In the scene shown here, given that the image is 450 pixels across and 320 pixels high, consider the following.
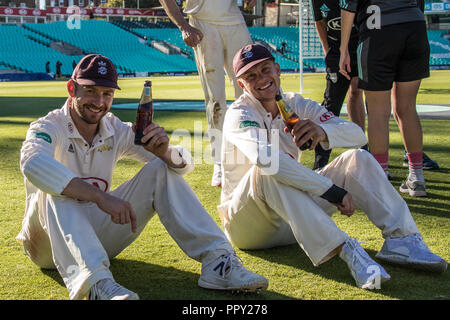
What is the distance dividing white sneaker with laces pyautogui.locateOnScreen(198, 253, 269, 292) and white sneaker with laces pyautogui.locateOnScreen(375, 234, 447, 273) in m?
0.75

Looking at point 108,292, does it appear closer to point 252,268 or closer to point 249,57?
point 252,268

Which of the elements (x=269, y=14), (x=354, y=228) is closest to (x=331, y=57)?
(x=354, y=228)

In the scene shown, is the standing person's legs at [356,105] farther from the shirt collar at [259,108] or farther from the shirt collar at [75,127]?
the shirt collar at [75,127]

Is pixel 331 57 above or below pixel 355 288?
above

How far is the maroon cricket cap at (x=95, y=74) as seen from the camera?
2852mm

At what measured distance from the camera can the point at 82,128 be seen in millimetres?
3004

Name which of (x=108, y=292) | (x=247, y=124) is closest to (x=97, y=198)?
(x=108, y=292)

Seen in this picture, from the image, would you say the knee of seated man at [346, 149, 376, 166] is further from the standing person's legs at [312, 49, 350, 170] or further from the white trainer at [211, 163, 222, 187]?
the standing person's legs at [312, 49, 350, 170]

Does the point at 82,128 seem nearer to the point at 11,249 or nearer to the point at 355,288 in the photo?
the point at 11,249

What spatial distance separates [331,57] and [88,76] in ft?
10.5

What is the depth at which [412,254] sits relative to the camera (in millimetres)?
2893

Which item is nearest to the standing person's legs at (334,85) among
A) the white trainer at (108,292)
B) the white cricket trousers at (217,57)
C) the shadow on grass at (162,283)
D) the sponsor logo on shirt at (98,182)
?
the white cricket trousers at (217,57)

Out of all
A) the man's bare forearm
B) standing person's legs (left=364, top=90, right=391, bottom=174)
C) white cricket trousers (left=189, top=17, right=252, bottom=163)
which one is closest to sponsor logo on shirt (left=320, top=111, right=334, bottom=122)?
standing person's legs (left=364, top=90, right=391, bottom=174)

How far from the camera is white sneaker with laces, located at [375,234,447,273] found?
2.84 metres
